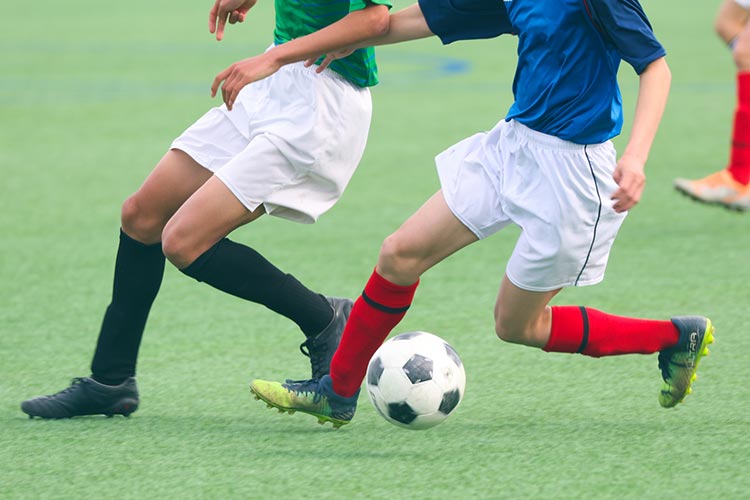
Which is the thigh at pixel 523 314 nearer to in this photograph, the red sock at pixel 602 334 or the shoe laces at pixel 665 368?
the red sock at pixel 602 334

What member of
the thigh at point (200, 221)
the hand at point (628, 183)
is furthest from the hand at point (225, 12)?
the hand at point (628, 183)

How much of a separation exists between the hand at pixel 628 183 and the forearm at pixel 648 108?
0.03 meters

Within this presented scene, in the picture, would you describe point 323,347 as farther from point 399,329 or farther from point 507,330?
point 399,329

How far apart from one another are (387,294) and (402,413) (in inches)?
13.6

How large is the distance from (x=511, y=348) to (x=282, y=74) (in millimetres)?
1414

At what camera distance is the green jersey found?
409 centimetres

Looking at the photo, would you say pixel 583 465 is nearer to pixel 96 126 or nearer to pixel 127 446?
pixel 127 446

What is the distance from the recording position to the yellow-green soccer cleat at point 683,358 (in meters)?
3.99

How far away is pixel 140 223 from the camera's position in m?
4.12

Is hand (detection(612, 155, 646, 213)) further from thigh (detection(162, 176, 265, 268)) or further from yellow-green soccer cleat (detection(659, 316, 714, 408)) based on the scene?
thigh (detection(162, 176, 265, 268))

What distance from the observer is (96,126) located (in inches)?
404

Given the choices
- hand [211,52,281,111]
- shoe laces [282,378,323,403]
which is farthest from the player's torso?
shoe laces [282,378,323,403]

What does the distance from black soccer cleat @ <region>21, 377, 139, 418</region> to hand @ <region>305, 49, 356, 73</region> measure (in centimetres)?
118

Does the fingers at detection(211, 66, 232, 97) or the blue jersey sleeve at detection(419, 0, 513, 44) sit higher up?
the fingers at detection(211, 66, 232, 97)
